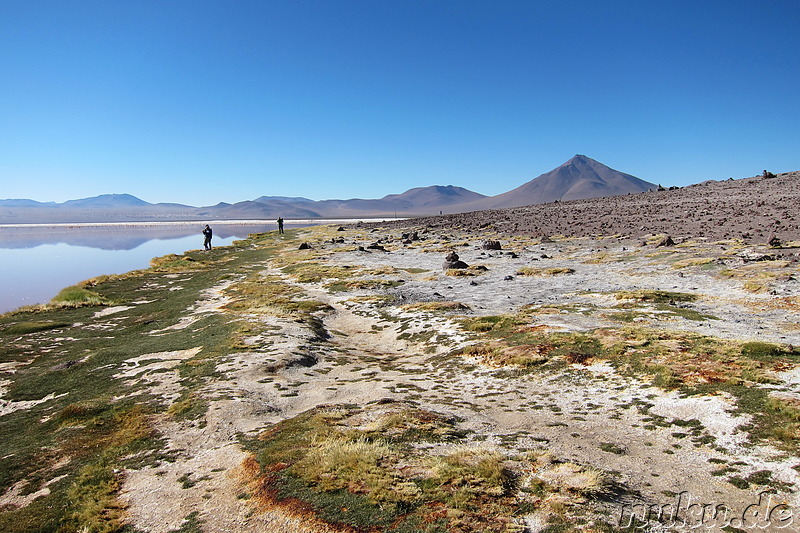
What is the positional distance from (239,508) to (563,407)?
26.4 feet

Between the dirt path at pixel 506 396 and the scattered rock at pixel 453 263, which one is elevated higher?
the scattered rock at pixel 453 263

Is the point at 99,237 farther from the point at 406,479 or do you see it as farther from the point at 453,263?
the point at 406,479

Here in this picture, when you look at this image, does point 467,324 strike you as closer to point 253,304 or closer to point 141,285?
point 253,304

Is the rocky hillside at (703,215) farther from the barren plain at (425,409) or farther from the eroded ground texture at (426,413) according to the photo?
the eroded ground texture at (426,413)

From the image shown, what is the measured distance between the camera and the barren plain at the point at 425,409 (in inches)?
300

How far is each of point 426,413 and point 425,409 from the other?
632 mm

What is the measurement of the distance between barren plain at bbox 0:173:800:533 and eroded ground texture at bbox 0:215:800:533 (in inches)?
2.4

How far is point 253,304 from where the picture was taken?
1106 inches

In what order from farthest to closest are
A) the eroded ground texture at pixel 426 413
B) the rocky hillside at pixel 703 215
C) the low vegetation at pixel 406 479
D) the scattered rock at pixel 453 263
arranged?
1. the rocky hillside at pixel 703 215
2. the scattered rock at pixel 453 263
3. the eroded ground texture at pixel 426 413
4. the low vegetation at pixel 406 479

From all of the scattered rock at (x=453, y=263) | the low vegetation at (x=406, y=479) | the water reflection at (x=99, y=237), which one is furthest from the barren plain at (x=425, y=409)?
the water reflection at (x=99, y=237)

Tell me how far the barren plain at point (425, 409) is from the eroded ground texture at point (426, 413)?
0.06 m

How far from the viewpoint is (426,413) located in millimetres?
11453

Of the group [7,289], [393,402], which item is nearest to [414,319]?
[393,402]

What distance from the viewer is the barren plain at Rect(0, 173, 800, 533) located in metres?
7.61
